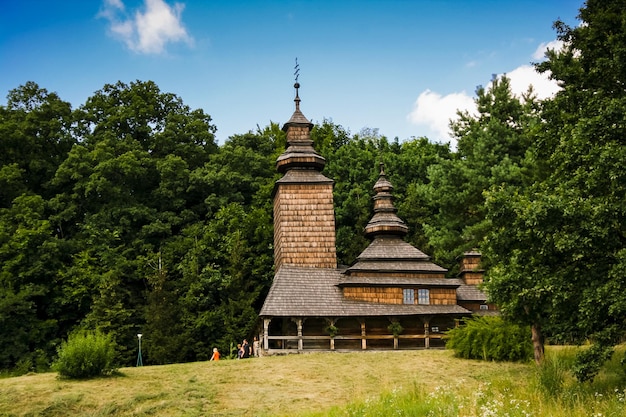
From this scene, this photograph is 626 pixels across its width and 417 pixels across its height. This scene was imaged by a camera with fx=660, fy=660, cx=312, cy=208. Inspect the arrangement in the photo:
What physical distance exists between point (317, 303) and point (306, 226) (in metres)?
5.74

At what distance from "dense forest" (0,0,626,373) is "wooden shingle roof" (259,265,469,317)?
12.0ft

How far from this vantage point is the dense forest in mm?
14922

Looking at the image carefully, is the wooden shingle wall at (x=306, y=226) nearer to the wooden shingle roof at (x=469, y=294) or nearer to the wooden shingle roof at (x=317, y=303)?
the wooden shingle roof at (x=317, y=303)

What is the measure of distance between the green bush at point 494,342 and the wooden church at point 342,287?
695cm

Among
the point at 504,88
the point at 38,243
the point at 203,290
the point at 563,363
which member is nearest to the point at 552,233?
the point at 563,363

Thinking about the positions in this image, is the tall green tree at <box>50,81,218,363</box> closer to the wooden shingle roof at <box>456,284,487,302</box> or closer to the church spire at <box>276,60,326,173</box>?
the church spire at <box>276,60,326,173</box>

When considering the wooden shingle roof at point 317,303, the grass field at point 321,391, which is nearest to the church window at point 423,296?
the wooden shingle roof at point 317,303

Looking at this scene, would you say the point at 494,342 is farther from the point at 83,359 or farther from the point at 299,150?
the point at 299,150

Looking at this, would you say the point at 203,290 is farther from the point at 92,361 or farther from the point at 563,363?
the point at 563,363

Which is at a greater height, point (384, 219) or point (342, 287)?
point (384, 219)

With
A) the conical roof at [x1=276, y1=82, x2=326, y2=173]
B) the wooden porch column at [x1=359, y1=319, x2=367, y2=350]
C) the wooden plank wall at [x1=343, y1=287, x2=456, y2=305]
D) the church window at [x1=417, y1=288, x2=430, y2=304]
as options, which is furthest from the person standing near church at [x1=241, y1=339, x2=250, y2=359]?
the conical roof at [x1=276, y1=82, x2=326, y2=173]

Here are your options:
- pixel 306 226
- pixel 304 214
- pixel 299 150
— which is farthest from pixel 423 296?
pixel 299 150

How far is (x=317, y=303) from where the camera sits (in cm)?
3181

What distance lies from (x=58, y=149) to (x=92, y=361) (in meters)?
27.5
